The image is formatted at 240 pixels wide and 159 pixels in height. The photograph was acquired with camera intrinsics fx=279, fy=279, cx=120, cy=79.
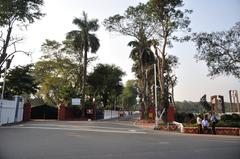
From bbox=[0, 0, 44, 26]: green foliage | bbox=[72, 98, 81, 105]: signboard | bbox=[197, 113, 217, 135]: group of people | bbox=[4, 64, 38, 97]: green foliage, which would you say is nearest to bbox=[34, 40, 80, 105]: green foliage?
bbox=[72, 98, 81, 105]: signboard

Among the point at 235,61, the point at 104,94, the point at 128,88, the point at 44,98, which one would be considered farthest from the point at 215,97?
the point at 128,88

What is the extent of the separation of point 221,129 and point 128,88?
270 ft

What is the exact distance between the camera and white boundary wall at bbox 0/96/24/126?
82.5ft

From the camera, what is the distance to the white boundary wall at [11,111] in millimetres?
25155

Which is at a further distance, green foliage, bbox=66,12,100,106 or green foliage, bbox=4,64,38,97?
green foliage, bbox=66,12,100,106

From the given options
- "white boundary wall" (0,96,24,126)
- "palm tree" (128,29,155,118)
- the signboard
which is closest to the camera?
"white boundary wall" (0,96,24,126)

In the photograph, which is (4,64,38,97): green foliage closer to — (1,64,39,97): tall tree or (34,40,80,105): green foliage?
(1,64,39,97): tall tree

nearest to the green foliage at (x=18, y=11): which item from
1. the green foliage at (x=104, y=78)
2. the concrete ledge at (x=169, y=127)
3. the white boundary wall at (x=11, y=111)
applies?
the white boundary wall at (x=11, y=111)

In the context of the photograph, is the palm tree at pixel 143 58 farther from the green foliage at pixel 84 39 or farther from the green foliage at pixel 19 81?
the green foliage at pixel 19 81

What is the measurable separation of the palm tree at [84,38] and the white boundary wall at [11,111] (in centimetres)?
1376

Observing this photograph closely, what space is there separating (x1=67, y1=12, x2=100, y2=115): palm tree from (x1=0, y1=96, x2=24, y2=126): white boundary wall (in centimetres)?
1376

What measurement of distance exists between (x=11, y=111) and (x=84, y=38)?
1890cm

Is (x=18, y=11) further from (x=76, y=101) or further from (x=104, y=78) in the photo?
(x=104, y=78)

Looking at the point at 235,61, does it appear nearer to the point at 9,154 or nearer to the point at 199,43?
the point at 199,43
